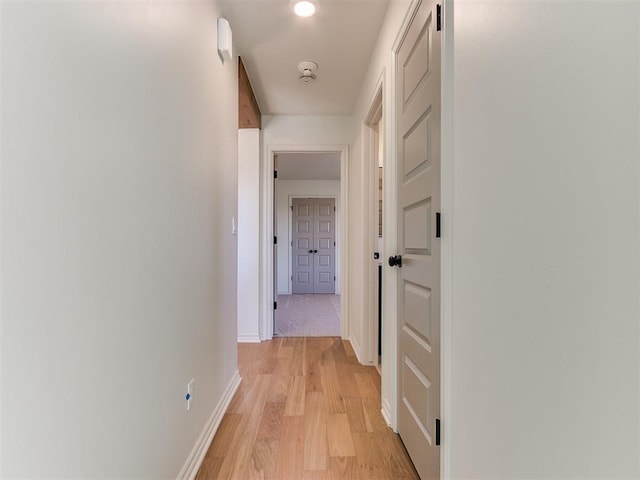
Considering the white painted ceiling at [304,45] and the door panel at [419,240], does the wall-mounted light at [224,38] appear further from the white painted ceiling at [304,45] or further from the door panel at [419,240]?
the door panel at [419,240]

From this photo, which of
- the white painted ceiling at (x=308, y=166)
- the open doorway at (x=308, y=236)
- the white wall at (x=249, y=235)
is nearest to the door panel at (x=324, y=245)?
the open doorway at (x=308, y=236)

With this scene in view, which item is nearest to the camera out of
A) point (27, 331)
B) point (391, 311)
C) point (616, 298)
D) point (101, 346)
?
point (616, 298)

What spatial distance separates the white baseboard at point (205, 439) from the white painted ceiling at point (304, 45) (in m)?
2.19

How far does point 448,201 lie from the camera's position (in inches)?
42.3

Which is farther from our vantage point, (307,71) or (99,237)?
(307,71)

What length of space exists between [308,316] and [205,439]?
9.91ft

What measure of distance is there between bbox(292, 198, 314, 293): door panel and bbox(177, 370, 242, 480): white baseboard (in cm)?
471

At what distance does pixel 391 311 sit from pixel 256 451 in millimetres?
934

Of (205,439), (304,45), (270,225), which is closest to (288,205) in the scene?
(270,225)

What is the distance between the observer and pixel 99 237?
0.79 m

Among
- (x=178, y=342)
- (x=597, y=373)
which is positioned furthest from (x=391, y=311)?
(x=597, y=373)

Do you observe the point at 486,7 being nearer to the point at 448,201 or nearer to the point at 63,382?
the point at 448,201

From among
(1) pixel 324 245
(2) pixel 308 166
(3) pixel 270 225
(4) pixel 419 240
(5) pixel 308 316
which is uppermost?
(2) pixel 308 166

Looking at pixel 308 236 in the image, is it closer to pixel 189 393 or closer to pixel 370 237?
pixel 370 237
